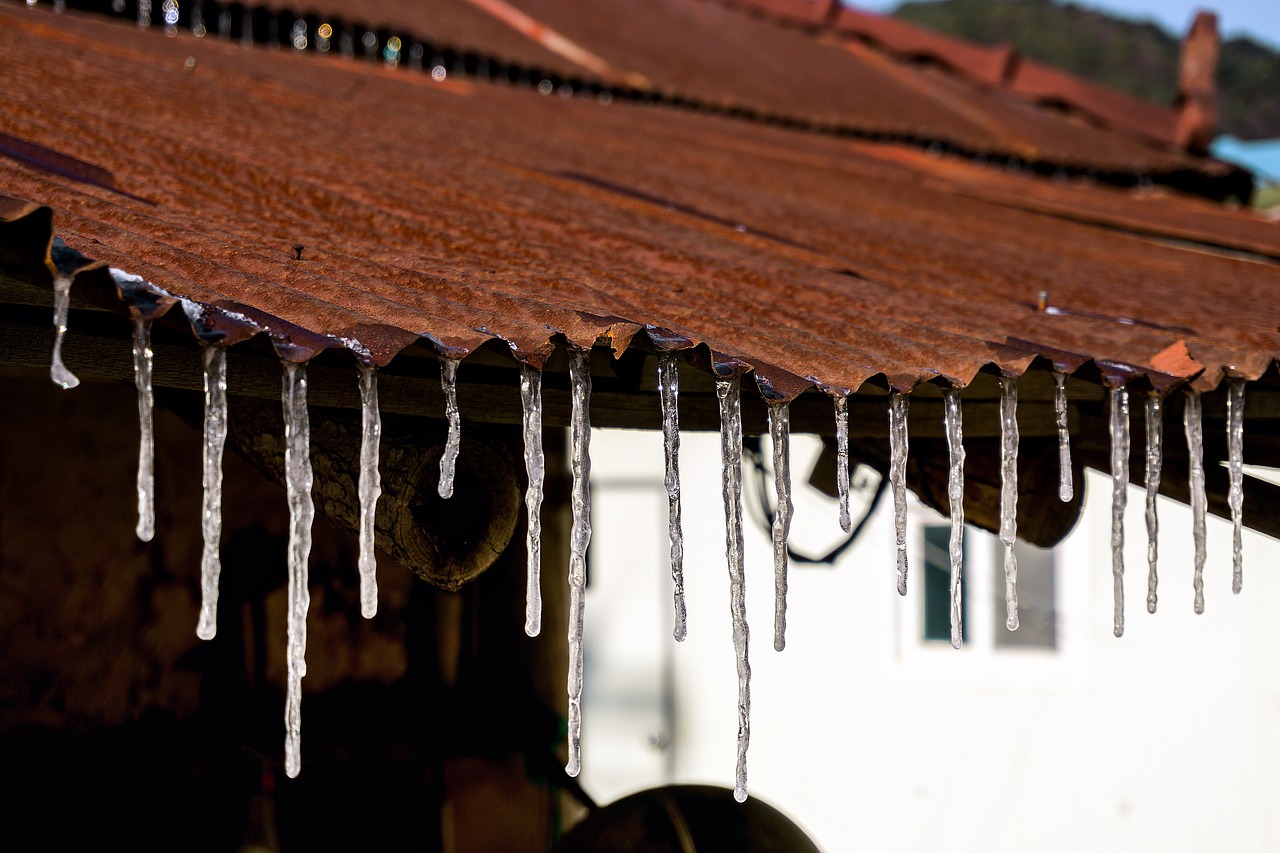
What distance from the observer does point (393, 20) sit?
5734 mm

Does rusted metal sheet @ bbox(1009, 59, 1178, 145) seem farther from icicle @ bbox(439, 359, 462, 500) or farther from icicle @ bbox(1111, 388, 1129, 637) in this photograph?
icicle @ bbox(439, 359, 462, 500)

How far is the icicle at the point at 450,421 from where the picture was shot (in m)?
1.86

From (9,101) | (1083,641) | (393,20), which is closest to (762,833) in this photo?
(9,101)

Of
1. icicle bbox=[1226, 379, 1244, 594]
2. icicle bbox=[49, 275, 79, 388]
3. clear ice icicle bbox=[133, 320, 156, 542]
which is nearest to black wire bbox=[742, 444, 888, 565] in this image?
icicle bbox=[1226, 379, 1244, 594]

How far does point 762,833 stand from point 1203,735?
5739mm

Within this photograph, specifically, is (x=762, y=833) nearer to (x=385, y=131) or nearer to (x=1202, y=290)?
(x=1202, y=290)

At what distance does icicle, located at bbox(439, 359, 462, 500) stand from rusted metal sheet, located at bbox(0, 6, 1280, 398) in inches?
2.9

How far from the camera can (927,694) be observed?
28.2 feet

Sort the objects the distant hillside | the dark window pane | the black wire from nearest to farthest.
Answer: the black wire
the dark window pane
the distant hillside

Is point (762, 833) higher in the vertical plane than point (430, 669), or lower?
lower

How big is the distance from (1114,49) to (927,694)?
14.2 metres

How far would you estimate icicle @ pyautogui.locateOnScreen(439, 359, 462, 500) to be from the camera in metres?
1.86

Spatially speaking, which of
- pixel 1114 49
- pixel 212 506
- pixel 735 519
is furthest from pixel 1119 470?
pixel 1114 49

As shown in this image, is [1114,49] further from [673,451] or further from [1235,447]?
[673,451]
